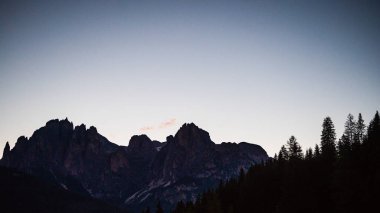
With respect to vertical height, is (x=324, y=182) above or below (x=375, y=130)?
below

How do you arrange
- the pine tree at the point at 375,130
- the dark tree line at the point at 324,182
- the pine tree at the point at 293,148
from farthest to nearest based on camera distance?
the pine tree at the point at 293,148, the pine tree at the point at 375,130, the dark tree line at the point at 324,182

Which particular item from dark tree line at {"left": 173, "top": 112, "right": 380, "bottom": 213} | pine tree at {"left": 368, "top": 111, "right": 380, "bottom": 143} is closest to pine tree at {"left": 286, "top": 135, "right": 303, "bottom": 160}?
dark tree line at {"left": 173, "top": 112, "right": 380, "bottom": 213}

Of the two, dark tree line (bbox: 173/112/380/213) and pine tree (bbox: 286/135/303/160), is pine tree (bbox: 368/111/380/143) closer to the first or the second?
dark tree line (bbox: 173/112/380/213)

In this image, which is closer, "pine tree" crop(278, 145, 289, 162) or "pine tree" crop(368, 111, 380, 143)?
"pine tree" crop(368, 111, 380, 143)

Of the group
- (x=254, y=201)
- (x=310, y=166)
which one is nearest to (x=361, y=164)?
(x=310, y=166)

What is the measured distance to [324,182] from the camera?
253 feet

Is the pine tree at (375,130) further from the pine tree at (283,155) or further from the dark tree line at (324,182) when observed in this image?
the pine tree at (283,155)

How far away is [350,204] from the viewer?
60.8 m

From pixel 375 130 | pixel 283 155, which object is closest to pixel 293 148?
pixel 283 155

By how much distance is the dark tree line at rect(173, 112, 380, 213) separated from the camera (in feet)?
201

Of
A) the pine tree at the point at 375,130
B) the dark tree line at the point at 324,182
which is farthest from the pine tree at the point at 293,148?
the pine tree at the point at 375,130

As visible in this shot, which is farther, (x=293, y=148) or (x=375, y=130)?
(x=293, y=148)

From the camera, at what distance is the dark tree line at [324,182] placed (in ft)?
201

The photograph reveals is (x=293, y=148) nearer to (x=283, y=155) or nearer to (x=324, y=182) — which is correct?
(x=283, y=155)
